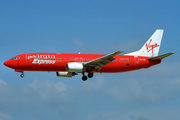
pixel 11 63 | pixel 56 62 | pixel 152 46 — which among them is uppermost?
pixel 152 46

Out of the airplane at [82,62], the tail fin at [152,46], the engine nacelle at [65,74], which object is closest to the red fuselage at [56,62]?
the airplane at [82,62]

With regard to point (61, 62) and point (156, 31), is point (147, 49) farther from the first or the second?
point (61, 62)

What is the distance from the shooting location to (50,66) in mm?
62594

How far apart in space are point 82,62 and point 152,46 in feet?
51.3

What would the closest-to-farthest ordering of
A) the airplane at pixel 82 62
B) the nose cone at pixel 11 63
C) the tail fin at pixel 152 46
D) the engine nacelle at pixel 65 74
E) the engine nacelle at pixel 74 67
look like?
the engine nacelle at pixel 74 67, the airplane at pixel 82 62, the nose cone at pixel 11 63, the engine nacelle at pixel 65 74, the tail fin at pixel 152 46

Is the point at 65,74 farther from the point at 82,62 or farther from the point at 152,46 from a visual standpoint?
the point at 152,46

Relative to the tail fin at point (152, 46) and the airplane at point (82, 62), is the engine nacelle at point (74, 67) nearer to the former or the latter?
the airplane at point (82, 62)

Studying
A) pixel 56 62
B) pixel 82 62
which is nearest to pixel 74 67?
pixel 82 62

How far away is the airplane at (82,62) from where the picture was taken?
62500 millimetres

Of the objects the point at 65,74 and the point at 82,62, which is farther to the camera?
the point at 65,74

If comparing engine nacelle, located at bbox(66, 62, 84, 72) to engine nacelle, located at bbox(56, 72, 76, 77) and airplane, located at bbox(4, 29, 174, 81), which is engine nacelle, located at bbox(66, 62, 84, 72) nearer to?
airplane, located at bbox(4, 29, 174, 81)

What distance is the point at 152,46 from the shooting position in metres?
69.9

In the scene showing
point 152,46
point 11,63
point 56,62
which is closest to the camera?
point 56,62

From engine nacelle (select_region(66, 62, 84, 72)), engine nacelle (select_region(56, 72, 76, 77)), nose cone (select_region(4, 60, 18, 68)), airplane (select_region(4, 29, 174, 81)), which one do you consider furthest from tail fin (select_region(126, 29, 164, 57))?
nose cone (select_region(4, 60, 18, 68))
